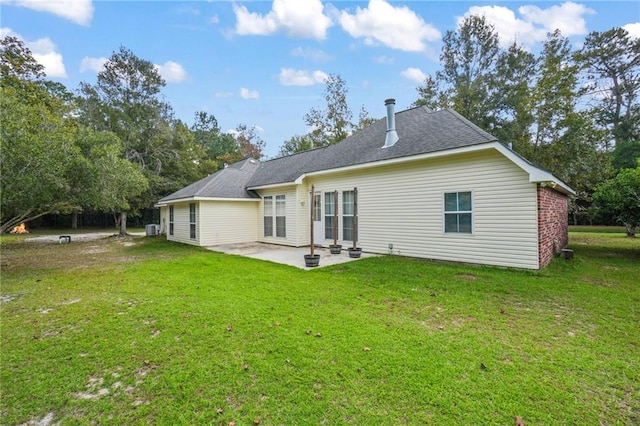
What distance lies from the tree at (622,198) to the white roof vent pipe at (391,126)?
6.69 meters

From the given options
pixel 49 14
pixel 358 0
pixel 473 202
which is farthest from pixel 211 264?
pixel 358 0

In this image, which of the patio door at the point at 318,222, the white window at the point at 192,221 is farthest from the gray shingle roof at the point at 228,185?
the patio door at the point at 318,222

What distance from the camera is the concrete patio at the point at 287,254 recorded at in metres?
8.53

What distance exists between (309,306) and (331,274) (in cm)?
229

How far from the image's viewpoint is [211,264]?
830 centimetres

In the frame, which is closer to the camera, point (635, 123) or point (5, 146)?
point (5, 146)

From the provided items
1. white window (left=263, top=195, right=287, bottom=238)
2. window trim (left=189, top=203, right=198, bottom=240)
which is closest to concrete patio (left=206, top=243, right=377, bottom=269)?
white window (left=263, top=195, right=287, bottom=238)

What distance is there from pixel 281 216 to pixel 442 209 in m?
6.92

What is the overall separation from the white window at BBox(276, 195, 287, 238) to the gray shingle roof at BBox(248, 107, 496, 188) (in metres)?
0.83

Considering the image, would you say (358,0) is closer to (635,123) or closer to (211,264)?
(211,264)

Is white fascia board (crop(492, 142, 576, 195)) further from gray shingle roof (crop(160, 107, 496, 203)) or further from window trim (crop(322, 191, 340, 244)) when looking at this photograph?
window trim (crop(322, 191, 340, 244))

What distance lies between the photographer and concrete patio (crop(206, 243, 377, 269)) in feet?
28.0

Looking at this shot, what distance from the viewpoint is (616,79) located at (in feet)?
77.9

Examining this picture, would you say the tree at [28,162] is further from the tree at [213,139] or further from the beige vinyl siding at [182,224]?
the tree at [213,139]
